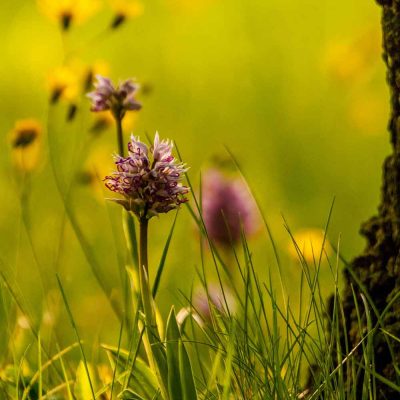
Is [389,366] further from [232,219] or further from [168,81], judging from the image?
[168,81]

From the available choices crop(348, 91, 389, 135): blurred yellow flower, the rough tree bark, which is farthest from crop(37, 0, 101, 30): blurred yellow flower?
crop(348, 91, 389, 135): blurred yellow flower

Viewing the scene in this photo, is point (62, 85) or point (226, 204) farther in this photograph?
point (226, 204)

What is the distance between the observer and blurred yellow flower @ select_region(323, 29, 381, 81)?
3.91 metres

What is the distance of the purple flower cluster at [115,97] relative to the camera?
1.71 meters

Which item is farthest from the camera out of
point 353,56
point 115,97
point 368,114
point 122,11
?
point 353,56

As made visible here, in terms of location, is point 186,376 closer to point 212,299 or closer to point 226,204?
point 212,299

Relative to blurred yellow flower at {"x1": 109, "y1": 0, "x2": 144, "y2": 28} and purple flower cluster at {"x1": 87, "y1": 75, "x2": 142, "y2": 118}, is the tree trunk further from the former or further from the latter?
blurred yellow flower at {"x1": 109, "y1": 0, "x2": 144, "y2": 28}

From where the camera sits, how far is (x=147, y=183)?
4.52 ft

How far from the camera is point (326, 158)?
3521 millimetres

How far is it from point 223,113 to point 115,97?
2.12 m

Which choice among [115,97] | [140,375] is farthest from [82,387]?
[115,97]

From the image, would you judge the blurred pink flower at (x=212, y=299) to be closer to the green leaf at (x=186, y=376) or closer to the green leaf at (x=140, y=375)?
the green leaf at (x=140, y=375)

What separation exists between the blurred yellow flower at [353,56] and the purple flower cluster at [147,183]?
8.49 ft

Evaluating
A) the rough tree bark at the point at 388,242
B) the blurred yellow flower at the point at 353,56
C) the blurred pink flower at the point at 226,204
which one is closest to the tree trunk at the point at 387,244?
the rough tree bark at the point at 388,242
